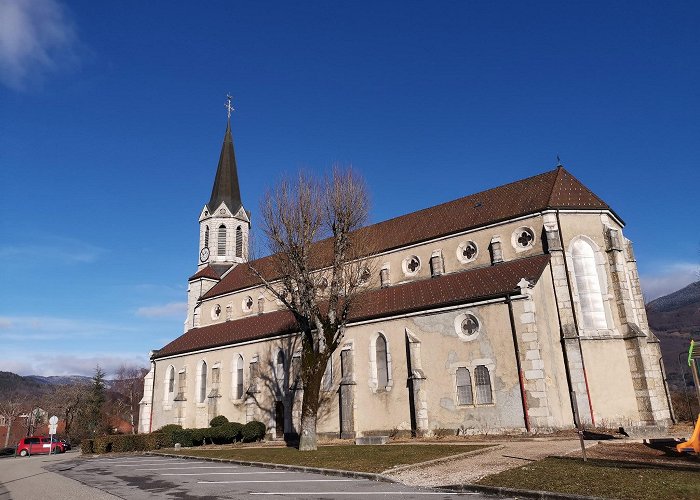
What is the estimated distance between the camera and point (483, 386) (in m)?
22.7

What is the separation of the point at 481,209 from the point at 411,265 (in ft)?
18.4

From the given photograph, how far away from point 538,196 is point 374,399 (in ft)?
48.2

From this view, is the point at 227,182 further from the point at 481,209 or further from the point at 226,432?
the point at 481,209

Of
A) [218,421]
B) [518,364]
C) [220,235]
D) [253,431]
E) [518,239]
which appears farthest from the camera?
[220,235]

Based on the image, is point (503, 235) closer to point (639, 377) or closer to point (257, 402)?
point (639, 377)

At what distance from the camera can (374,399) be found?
2580 centimetres

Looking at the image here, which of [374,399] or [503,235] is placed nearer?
[374,399]

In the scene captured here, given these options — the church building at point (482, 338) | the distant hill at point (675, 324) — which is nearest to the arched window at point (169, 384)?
the church building at point (482, 338)

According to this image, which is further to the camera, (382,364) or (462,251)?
(462,251)

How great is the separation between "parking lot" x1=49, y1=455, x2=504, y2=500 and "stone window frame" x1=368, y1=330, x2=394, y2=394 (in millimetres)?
9756

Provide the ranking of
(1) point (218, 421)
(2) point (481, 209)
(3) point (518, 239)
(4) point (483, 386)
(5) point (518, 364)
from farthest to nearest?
1. (1) point (218, 421)
2. (2) point (481, 209)
3. (3) point (518, 239)
4. (4) point (483, 386)
5. (5) point (518, 364)

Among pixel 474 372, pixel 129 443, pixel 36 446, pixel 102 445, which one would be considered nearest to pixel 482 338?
pixel 474 372

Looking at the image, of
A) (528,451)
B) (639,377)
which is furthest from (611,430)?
(528,451)

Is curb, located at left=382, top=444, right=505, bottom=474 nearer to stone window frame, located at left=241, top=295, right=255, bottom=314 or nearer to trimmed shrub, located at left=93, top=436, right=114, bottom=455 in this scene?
trimmed shrub, located at left=93, top=436, right=114, bottom=455
